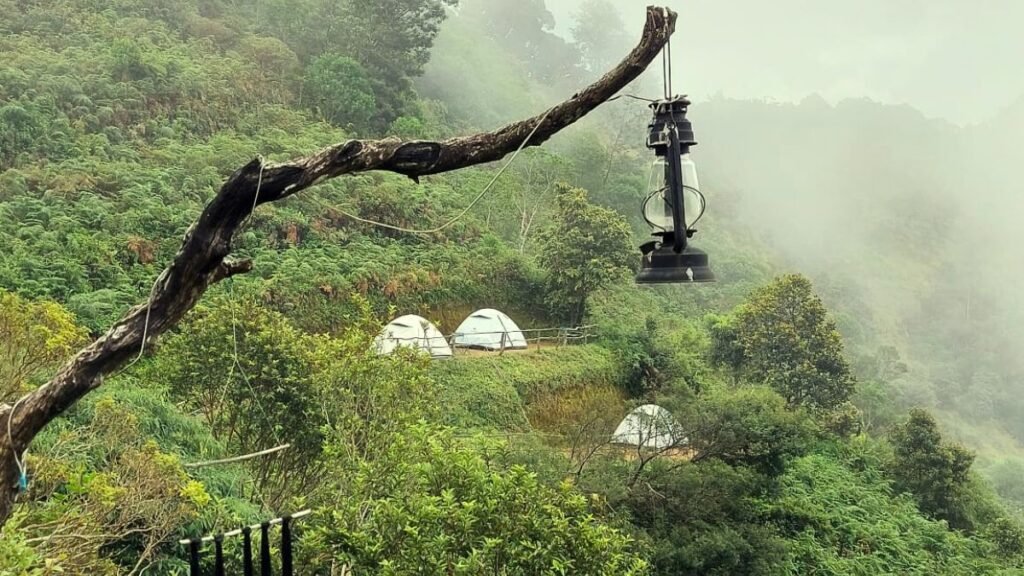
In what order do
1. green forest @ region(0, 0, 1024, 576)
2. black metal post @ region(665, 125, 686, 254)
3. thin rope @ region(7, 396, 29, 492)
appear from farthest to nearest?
green forest @ region(0, 0, 1024, 576), black metal post @ region(665, 125, 686, 254), thin rope @ region(7, 396, 29, 492)

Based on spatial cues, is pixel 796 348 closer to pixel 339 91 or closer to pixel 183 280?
pixel 339 91

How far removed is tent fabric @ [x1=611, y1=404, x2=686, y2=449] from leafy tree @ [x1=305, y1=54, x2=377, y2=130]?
1215 centimetres

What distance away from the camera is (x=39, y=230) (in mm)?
11406

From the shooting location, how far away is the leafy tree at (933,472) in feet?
51.3

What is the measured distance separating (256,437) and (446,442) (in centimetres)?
253

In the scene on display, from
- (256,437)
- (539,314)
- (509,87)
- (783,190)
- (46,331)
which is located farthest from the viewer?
(783,190)

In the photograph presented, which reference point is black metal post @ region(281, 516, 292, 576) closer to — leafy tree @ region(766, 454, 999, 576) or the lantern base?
the lantern base

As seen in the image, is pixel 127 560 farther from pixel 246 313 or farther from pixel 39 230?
pixel 39 230

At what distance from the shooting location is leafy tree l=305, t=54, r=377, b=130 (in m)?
21.1

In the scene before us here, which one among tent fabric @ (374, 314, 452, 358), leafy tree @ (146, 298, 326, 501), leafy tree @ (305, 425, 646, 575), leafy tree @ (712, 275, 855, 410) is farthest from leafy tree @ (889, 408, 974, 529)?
leafy tree @ (146, 298, 326, 501)

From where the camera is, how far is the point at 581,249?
1759 cm

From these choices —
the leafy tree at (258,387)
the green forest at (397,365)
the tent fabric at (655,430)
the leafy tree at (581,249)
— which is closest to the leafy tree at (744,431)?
the green forest at (397,365)

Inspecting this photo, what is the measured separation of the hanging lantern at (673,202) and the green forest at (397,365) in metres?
0.50

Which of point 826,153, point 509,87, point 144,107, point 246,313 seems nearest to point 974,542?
point 246,313
